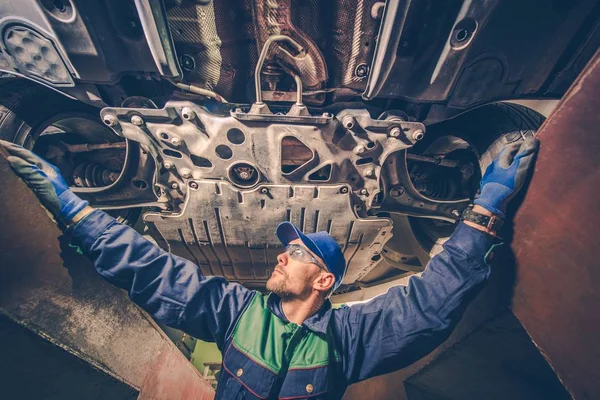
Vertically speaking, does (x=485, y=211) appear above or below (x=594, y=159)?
below

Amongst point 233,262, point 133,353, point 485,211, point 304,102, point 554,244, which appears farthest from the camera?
point 233,262

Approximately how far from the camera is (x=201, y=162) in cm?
162

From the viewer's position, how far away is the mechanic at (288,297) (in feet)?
3.93

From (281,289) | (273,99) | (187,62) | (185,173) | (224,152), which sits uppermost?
Result: (187,62)

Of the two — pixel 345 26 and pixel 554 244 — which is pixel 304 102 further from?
pixel 554 244

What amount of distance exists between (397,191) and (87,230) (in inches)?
71.5

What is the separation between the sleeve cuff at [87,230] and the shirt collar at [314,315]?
0.94m

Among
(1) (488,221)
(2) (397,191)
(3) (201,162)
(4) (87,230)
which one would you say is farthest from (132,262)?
(1) (488,221)

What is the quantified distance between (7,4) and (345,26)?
59.0 inches

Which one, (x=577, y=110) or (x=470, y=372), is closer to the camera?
(x=577, y=110)

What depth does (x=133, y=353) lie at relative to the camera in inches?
67.8

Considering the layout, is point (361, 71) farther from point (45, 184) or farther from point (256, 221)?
point (45, 184)

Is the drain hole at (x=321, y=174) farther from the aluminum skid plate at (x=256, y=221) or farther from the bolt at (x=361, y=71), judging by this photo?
the bolt at (x=361, y=71)

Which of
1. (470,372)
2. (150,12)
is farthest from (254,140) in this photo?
(470,372)
